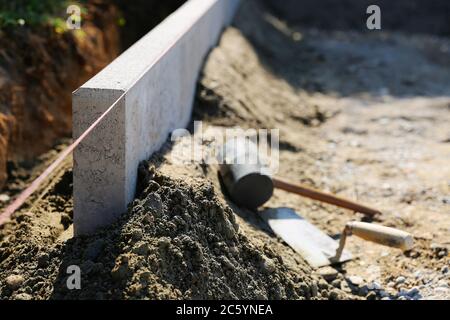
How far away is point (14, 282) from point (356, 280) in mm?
2600

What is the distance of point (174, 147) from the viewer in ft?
19.3

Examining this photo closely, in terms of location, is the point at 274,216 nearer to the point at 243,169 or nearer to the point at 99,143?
the point at 243,169

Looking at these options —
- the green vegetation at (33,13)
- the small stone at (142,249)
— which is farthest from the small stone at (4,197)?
the small stone at (142,249)

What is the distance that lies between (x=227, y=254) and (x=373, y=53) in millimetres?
8505

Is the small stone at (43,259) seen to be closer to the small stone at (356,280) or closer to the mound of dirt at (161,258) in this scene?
the mound of dirt at (161,258)

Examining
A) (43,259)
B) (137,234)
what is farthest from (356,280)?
(43,259)

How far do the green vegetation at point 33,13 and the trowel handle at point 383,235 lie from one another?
13.5 feet

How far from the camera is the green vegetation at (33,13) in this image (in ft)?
24.9

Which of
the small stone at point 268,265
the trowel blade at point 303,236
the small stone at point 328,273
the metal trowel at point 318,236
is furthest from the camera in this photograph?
the trowel blade at point 303,236

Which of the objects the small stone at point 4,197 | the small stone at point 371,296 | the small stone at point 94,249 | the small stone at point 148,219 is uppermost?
the small stone at point 4,197

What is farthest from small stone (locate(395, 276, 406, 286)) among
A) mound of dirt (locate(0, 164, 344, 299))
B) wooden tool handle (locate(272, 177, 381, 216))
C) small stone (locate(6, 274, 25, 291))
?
small stone (locate(6, 274, 25, 291))

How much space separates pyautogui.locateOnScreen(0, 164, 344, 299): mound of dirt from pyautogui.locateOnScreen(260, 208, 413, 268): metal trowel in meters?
0.66

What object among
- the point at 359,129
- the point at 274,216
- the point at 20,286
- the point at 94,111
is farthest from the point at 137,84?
the point at 359,129

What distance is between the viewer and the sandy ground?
4410mm
